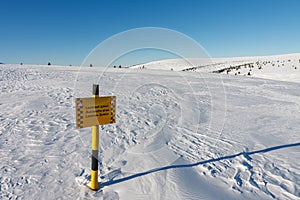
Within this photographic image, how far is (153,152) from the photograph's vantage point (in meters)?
3.97

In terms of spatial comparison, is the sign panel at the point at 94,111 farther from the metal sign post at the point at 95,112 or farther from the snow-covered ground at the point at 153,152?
the snow-covered ground at the point at 153,152

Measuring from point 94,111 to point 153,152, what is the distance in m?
1.85

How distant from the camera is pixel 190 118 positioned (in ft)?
20.2

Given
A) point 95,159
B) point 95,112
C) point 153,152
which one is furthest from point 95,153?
point 153,152

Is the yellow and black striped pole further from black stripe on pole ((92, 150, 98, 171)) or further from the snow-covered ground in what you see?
the snow-covered ground

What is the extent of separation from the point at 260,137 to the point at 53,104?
19.4ft

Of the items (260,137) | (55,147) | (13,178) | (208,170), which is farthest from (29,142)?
(260,137)

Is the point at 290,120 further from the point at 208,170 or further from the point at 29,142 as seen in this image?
the point at 29,142

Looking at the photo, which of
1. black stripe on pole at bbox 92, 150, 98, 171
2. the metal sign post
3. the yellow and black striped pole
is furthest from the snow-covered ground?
the metal sign post

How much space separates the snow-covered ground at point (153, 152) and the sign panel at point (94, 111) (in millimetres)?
967

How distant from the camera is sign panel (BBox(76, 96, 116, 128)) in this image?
2.40 m

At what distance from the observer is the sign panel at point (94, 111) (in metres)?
2.40

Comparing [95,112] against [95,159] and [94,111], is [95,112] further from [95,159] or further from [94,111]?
[95,159]

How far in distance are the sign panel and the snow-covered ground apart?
967 millimetres
